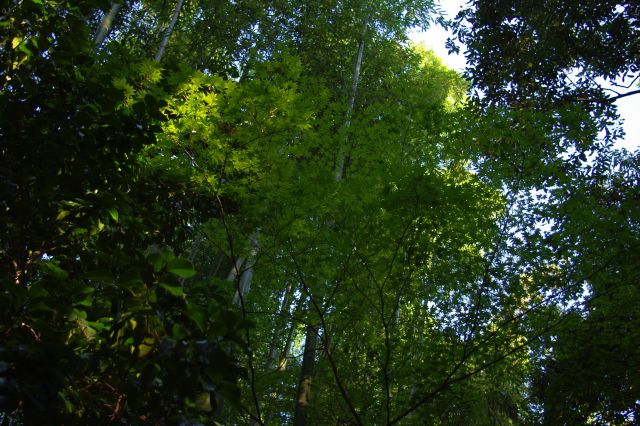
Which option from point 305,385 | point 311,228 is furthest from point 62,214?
point 305,385

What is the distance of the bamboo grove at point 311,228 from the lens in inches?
55.6

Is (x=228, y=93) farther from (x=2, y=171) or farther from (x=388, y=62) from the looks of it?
(x=388, y=62)

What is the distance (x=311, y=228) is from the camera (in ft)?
13.9

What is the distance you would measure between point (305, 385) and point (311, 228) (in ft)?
7.02

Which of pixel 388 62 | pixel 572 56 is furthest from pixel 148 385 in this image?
pixel 388 62

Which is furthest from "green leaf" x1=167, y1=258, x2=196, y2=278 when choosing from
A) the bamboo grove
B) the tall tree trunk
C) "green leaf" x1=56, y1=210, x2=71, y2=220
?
the tall tree trunk

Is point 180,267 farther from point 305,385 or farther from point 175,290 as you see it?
point 305,385

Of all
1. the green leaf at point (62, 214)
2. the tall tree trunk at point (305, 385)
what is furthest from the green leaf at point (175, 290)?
the tall tree trunk at point (305, 385)

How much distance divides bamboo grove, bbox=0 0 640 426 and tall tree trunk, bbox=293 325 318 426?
45 mm

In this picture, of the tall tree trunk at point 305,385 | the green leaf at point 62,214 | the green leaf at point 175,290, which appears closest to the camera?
the green leaf at point 175,290

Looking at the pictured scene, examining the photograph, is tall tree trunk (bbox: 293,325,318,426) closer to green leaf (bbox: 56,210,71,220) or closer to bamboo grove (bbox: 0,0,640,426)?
bamboo grove (bbox: 0,0,640,426)

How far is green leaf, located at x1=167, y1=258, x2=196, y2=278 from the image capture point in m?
1.40

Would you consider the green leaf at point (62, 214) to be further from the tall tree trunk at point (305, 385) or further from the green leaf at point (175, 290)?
the tall tree trunk at point (305, 385)

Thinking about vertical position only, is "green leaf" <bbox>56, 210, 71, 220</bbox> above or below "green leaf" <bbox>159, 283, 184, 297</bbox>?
above
